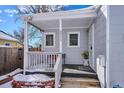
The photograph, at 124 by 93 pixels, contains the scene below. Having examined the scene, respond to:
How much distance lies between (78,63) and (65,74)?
2628 millimetres

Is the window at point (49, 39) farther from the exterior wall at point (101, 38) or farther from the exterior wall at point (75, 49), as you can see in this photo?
the exterior wall at point (101, 38)

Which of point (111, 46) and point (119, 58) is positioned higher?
point (111, 46)

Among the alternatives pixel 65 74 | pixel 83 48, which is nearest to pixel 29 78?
pixel 65 74

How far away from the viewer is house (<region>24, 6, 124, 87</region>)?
429cm

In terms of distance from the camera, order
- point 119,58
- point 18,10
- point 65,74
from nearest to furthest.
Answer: point 119,58 → point 65,74 → point 18,10

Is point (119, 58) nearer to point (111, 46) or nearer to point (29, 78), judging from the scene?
point (111, 46)

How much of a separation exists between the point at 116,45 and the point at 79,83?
68.7 inches

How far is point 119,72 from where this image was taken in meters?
4.30

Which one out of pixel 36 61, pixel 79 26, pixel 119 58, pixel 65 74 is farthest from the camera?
pixel 79 26

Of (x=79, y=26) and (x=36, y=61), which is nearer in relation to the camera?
(x=36, y=61)

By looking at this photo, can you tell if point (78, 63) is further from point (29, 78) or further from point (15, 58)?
point (29, 78)

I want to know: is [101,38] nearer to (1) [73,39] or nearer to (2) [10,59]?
(1) [73,39]

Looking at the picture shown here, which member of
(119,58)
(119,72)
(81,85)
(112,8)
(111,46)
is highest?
(112,8)

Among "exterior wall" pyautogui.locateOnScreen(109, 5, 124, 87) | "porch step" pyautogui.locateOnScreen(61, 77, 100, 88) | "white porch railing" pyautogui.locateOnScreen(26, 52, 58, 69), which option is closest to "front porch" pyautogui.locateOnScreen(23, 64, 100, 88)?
"porch step" pyautogui.locateOnScreen(61, 77, 100, 88)
